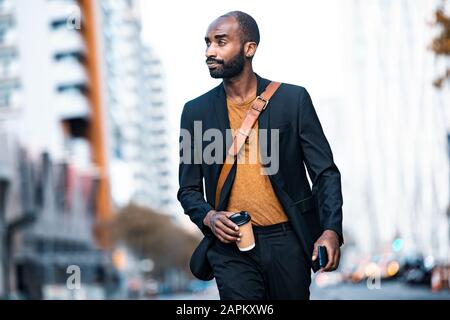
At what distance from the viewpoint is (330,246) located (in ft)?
10.4

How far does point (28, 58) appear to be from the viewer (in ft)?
250

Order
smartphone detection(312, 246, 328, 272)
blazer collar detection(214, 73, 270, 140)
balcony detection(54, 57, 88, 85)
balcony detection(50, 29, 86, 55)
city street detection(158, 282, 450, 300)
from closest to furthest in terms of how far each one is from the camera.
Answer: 1. smartphone detection(312, 246, 328, 272)
2. blazer collar detection(214, 73, 270, 140)
3. city street detection(158, 282, 450, 300)
4. balcony detection(50, 29, 86, 55)
5. balcony detection(54, 57, 88, 85)

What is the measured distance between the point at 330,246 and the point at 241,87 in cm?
69

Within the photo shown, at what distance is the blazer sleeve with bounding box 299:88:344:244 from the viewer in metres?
3.33

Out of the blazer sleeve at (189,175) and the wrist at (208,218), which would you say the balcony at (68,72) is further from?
the wrist at (208,218)

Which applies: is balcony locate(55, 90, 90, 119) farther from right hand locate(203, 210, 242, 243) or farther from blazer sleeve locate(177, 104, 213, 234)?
right hand locate(203, 210, 242, 243)

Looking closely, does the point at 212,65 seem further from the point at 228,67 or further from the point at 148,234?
the point at 148,234

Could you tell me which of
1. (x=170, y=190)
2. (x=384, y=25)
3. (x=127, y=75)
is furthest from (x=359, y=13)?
(x=127, y=75)

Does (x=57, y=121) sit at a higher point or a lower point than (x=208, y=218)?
lower

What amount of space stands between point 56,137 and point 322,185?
75803mm

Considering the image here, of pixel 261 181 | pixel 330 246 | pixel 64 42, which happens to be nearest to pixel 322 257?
pixel 330 246

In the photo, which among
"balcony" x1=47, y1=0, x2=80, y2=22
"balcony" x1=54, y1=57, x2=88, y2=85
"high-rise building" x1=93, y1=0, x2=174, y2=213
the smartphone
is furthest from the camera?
"high-rise building" x1=93, y1=0, x2=174, y2=213

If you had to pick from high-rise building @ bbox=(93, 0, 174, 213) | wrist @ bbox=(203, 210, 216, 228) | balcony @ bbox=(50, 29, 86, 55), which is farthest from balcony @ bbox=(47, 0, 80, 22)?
wrist @ bbox=(203, 210, 216, 228)

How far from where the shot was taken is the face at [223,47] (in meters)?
3.43
